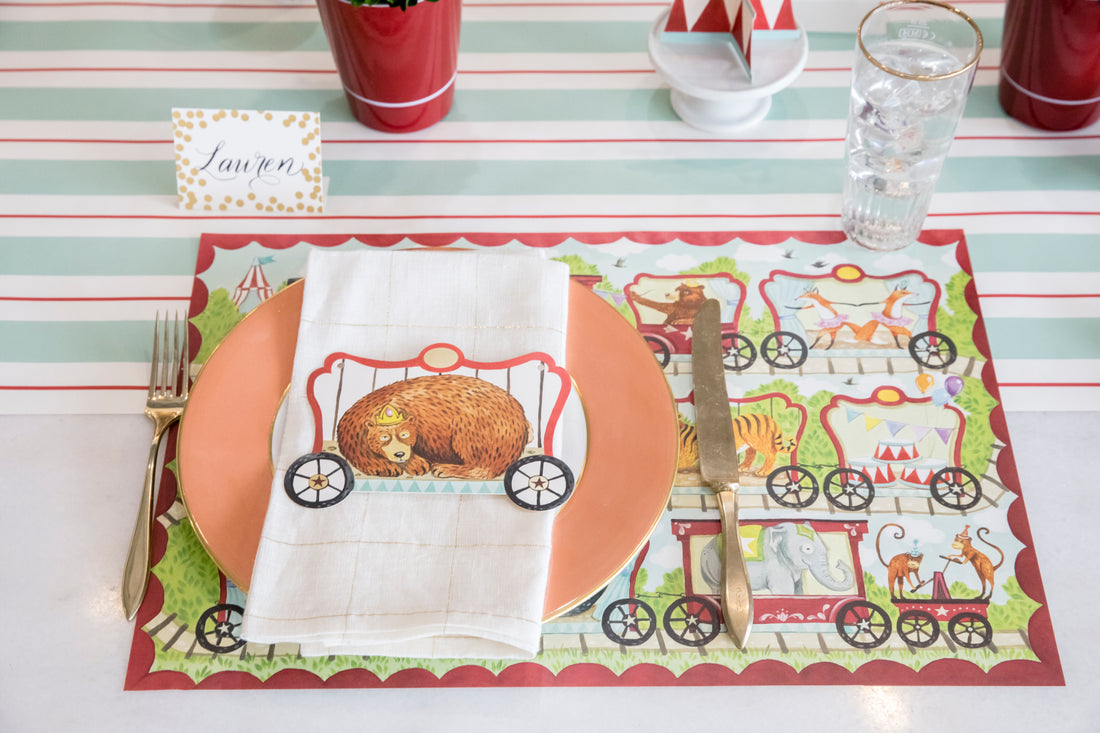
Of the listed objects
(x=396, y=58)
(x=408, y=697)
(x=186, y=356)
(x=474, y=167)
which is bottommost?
(x=408, y=697)

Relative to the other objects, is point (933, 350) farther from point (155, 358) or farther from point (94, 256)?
point (94, 256)

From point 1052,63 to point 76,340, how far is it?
3.55 feet

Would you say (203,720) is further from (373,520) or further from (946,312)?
(946,312)

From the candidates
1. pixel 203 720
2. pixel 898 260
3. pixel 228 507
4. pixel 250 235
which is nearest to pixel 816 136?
pixel 898 260

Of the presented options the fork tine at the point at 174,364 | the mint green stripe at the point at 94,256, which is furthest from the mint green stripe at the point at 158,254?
the fork tine at the point at 174,364

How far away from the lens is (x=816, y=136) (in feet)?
3.58

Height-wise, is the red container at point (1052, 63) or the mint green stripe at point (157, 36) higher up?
the red container at point (1052, 63)

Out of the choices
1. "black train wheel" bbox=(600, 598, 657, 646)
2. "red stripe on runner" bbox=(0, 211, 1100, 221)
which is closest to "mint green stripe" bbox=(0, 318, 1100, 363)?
"red stripe on runner" bbox=(0, 211, 1100, 221)

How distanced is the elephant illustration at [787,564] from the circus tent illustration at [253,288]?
0.51 metres

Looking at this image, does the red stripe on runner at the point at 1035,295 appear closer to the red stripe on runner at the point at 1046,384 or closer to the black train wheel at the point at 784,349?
the red stripe on runner at the point at 1046,384

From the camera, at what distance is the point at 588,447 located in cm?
76

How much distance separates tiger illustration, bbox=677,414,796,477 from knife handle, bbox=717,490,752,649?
67 mm

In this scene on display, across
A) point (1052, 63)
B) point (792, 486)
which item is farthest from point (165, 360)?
point (1052, 63)

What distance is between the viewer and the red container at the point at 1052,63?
96 cm
